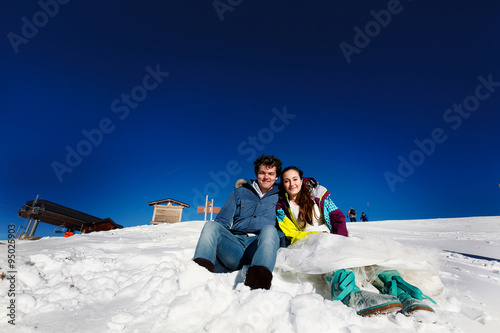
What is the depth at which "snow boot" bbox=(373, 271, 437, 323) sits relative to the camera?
1.58m

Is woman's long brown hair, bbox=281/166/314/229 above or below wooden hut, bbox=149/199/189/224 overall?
below

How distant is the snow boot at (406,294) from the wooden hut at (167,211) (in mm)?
16688

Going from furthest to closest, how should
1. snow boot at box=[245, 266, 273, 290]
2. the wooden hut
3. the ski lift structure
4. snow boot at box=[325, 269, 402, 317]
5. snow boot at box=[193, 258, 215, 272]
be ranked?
1. the wooden hut
2. the ski lift structure
3. snow boot at box=[193, 258, 215, 272]
4. snow boot at box=[245, 266, 273, 290]
5. snow boot at box=[325, 269, 402, 317]

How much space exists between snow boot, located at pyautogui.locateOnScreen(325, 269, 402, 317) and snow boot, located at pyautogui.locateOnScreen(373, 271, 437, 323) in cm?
9

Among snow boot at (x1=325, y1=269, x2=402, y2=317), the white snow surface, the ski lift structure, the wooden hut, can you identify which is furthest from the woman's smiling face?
the ski lift structure

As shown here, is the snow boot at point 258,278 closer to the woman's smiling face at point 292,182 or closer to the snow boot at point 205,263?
the snow boot at point 205,263

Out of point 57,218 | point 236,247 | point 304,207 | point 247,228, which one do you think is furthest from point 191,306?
point 57,218

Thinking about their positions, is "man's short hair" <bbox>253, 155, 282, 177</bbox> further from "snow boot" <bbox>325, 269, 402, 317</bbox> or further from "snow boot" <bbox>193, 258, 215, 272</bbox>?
"snow boot" <bbox>325, 269, 402, 317</bbox>

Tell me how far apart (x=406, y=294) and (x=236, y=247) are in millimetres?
1773

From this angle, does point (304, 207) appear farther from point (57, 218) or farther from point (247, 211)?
point (57, 218)

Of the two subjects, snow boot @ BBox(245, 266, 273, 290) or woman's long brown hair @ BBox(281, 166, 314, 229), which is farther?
woman's long brown hair @ BBox(281, 166, 314, 229)

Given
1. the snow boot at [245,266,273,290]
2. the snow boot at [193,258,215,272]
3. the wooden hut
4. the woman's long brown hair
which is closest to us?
the snow boot at [245,266,273,290]

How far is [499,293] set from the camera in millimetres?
2320

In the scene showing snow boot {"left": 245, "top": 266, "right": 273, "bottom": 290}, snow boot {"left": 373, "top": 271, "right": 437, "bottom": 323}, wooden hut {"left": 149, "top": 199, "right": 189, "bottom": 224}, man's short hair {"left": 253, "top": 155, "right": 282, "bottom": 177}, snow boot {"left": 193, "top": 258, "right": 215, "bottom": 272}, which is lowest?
snow boot {"left": 373, "top": 271, "right": 437, "bottom": 323}
